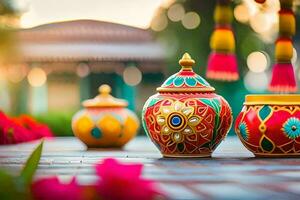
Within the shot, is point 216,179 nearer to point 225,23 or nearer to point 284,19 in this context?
point 284,19

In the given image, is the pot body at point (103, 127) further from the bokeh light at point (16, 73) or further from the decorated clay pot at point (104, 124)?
the bokeh light at point (16, 73)

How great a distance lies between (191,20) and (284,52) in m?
8.13

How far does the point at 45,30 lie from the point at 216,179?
1003cm

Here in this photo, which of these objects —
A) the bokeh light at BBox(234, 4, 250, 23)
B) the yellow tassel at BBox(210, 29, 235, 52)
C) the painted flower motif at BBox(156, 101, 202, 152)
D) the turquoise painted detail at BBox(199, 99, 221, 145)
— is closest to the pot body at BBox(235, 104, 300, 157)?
the turquoise painted detail at BBox(199, 99, 221, 145)

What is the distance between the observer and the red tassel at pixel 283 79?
338 cm

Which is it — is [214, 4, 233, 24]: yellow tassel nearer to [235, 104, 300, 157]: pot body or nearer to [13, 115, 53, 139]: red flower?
[235, 104, 300, 157]: pot body

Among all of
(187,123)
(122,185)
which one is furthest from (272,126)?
(122,185)

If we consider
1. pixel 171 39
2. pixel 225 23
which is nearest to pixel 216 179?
pixel 225 23

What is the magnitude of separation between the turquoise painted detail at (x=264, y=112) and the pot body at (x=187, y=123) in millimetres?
124

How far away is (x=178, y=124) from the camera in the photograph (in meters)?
2.95

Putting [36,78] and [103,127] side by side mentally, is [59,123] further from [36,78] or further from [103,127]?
[36,78]

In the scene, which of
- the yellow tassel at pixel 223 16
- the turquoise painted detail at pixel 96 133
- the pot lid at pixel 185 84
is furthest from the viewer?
the turquoise painted detail at pixel 96 133

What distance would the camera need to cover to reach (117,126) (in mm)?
4262

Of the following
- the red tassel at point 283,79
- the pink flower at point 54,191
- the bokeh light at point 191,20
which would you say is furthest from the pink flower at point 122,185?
the bokeh light at point 191,20
